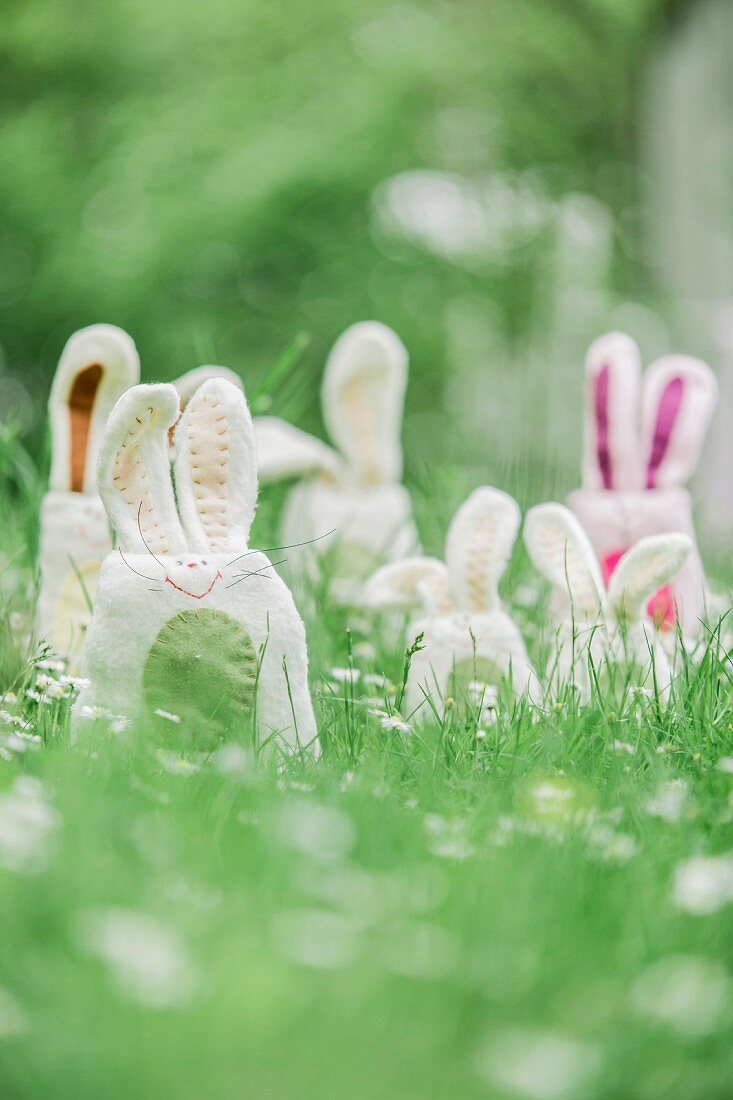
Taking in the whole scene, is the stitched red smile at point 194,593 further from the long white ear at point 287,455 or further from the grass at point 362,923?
the long white ear at point 287,455

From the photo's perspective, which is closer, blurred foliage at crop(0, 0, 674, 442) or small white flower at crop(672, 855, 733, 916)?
small white flower at crop(672, 855, 733, 916)

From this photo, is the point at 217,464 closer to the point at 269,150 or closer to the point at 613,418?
the point at 613,418

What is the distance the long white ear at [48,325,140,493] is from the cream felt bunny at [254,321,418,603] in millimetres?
553

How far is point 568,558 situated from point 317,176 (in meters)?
6.64

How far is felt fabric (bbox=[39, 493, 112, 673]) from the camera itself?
2074mm

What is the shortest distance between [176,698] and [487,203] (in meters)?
7.33

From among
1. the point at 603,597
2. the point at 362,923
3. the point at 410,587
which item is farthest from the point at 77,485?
the point at 362,923

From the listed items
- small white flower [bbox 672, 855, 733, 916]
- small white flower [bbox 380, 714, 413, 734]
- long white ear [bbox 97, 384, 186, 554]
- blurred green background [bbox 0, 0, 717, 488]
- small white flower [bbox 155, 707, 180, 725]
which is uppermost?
blurred green background [bbox 0, 0, 717, 488]

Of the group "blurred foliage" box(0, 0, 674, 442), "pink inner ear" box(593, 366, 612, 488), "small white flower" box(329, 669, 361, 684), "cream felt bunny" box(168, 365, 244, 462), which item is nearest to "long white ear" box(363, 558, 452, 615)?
"small white flower" box(329, 669, 361, 684)

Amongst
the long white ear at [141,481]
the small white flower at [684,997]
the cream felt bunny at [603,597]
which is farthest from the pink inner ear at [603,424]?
the small white flower at [684,997]

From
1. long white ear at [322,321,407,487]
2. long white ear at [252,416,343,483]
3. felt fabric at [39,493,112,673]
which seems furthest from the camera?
long white ear at [322,321,407,487]

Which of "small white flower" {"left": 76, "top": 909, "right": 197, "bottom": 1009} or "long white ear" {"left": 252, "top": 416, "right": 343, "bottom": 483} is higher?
"long white ear" {"left": 252, "top": 416, "right": 343, "bottom": 483}

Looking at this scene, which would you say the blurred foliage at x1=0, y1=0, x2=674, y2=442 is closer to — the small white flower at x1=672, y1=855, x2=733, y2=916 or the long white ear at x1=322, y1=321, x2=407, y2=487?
the long white ear at x1=322, y1=321, x2=407, y2=487

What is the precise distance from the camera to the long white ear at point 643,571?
1.84 meters
